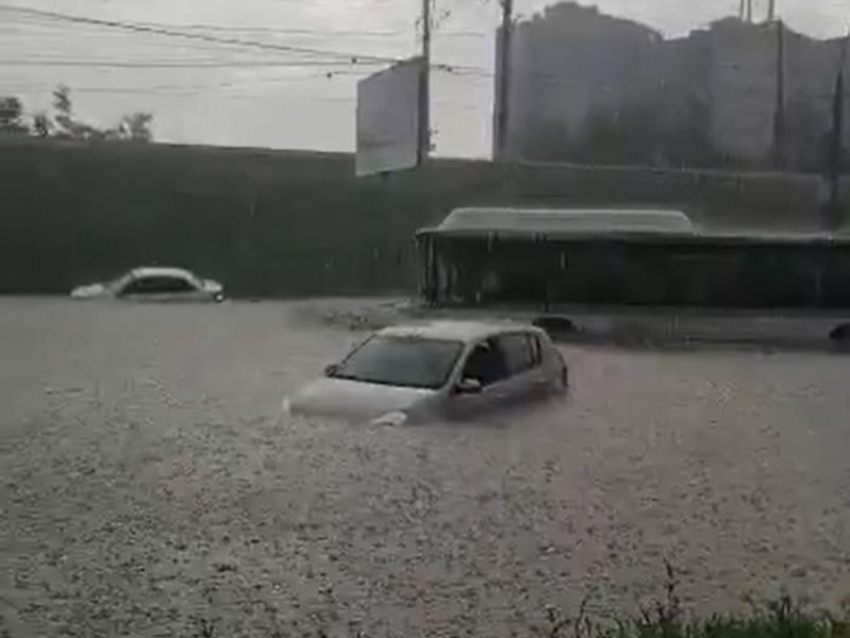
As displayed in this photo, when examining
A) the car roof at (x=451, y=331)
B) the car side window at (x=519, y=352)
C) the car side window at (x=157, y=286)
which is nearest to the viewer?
the car roof at (x=451, y=331)

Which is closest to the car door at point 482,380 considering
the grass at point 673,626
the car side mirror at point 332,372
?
the car side mirror at point 332,372

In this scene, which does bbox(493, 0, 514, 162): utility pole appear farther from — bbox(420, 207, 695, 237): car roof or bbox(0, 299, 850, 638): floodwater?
bbox(0, 299, 850, 638): floodwater

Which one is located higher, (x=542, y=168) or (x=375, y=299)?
(x=542, y=168)

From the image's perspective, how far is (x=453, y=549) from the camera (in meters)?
10.1

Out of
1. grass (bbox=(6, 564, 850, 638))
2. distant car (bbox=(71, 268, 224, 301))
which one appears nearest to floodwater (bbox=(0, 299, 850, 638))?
grass (bbox=(6, 564, 850, 638))

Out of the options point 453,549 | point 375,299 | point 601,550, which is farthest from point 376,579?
point 375,299

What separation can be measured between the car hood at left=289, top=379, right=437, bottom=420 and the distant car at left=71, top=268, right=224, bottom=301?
25.4 meters

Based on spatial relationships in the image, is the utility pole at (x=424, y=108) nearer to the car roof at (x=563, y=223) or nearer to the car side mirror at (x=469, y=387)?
the car roof at (x=563, y=223)

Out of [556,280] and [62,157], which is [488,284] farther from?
[62,157]

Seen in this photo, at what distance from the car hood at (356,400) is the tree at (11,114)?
132 ft

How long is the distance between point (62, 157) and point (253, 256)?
20.1 feet

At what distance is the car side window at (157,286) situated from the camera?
41.4m

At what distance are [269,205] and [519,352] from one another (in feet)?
107

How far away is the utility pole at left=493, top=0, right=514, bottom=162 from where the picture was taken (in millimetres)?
51344
